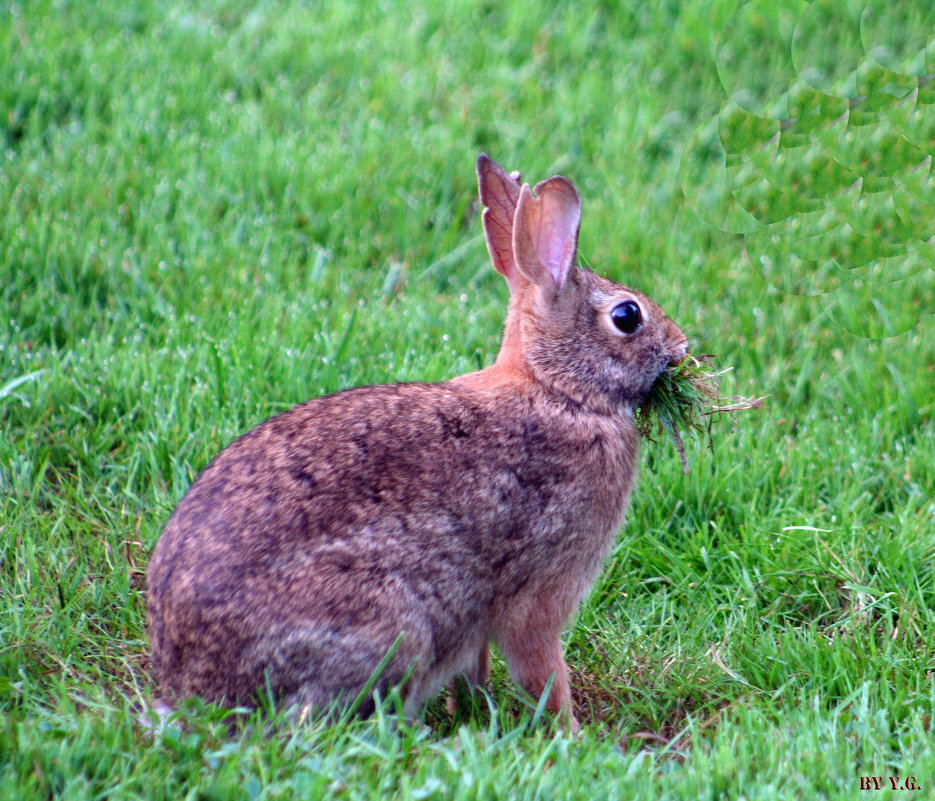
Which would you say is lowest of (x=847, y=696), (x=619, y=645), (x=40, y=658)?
(x=40, y=658)

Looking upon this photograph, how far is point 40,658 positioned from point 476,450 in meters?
1.69

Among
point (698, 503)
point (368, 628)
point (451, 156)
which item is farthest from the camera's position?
point (451, 156)

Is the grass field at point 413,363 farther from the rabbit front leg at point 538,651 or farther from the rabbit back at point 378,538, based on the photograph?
the rabbit back at point 378,538

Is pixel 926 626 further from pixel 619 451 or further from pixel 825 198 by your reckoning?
pixel 825 198

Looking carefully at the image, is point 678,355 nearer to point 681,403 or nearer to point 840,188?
point 681,403

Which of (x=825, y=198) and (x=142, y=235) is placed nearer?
(x=825, y=198)

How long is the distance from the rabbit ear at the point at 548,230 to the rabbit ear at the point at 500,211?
0.22 m

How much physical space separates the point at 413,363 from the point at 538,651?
1844 mm

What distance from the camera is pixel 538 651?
3.92 metres

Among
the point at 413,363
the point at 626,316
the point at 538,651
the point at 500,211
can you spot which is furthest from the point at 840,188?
the point at 538,651

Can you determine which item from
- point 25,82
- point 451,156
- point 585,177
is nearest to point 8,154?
point 25,82

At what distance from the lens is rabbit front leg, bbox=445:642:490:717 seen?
13.5 feet

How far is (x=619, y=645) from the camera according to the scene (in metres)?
4.32

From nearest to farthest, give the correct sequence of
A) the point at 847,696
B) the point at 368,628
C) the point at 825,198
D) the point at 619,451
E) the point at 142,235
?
1. the point at 368,628
2. the point at 847,696
3. the point at 619,451
4. the point at 825,198
5. the point at 142,235
